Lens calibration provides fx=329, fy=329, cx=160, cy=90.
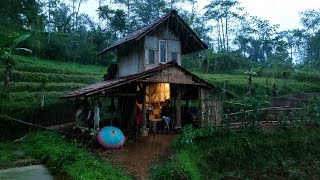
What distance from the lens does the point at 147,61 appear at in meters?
17.9

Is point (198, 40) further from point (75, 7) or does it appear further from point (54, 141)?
point (75, 7)

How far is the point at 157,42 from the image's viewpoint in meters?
18.3

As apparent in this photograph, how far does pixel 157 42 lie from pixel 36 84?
39.8ft

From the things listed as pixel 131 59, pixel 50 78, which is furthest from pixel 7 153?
pixel 50 78

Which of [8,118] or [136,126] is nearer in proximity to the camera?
[136,126]

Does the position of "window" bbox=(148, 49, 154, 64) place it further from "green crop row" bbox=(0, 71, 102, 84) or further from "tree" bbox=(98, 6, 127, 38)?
"tree" bbox=(98, 6, 127, 38)

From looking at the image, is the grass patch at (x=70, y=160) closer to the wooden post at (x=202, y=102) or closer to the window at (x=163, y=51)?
the wooden post at (x=202, y=102)

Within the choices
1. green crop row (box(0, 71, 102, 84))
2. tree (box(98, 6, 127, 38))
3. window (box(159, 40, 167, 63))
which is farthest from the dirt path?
tree (box(98, 6, 127, 38))

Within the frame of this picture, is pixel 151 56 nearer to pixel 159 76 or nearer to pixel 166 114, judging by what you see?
pixel 159 76

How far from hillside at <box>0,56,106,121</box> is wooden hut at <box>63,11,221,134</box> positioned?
426 cm

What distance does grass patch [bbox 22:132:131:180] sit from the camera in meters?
10.1

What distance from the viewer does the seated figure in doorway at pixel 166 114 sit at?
1694cm

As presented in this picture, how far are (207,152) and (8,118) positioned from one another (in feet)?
37.6

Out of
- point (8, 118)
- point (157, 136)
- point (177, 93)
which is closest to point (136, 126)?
point (157, 136)
